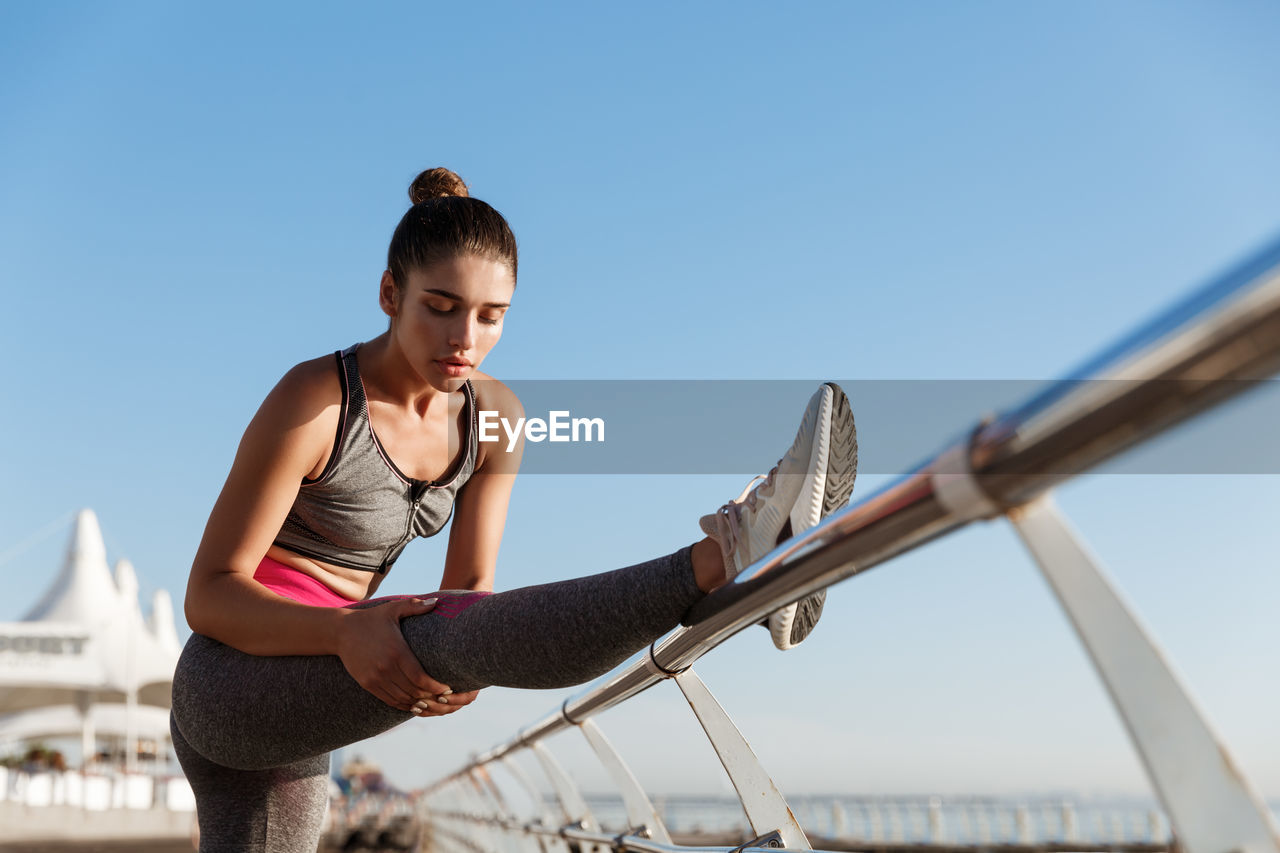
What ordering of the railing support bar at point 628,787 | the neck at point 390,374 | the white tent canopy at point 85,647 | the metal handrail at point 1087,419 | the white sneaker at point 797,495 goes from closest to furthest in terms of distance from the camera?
the metal handrail at point 1087,419 → the white sneaker at point 797,495 → the neck at point 390,374 → the railing support bar at point 628,787 → the white tent canopy at point 85,647

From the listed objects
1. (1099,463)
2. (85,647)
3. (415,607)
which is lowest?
(1099,463)

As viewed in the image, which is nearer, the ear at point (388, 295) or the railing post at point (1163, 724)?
the railing post at point (1163, 724)

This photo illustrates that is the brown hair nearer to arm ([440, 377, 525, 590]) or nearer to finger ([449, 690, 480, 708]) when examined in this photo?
arm ([440, 377, 525, 590])

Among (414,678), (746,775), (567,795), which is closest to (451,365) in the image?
(414,678)

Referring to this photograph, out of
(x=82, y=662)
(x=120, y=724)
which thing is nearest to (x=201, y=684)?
(x=82, y=662)

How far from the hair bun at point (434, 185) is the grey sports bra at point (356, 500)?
66cm

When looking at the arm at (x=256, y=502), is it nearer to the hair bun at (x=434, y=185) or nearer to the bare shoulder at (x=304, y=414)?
the bare shoulder at (x=304, y=414)

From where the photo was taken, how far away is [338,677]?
171 cm

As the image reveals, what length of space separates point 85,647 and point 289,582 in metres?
29.7

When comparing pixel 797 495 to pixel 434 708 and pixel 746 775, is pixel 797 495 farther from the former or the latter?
pixel 434 708

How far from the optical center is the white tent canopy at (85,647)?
90.2 feet

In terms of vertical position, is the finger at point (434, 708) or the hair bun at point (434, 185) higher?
the hair bun at point (434, 185)

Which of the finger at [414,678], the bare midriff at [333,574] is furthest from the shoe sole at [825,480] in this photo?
the bare midriff at [333,574]

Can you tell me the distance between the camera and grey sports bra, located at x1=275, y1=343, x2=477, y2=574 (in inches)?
86.3
